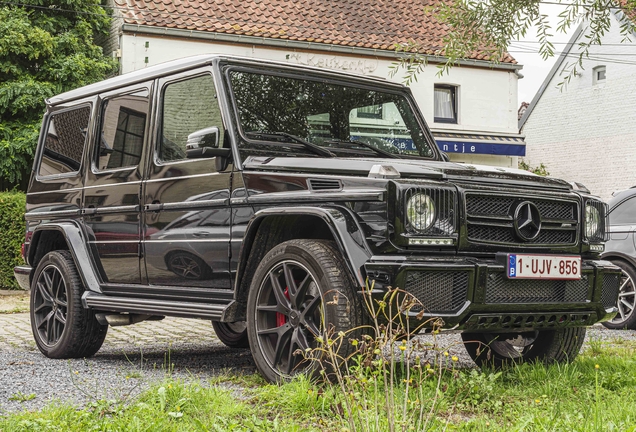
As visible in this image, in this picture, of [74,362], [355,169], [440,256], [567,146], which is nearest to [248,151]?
[355,169]

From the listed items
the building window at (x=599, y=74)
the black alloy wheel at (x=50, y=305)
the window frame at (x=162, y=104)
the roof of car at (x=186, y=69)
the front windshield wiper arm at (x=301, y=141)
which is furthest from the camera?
the building window at (x=599, y=74)

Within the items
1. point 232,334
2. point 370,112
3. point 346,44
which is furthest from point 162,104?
point 346,44

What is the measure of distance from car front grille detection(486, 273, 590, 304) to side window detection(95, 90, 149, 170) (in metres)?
3.00

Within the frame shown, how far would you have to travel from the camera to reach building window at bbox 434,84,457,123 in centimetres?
2566

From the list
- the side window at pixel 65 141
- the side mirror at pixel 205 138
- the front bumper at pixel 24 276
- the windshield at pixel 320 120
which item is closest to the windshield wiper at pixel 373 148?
the windshield at pixel 320 120

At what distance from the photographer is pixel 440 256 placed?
4.86 meters

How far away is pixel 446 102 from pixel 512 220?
2108cm

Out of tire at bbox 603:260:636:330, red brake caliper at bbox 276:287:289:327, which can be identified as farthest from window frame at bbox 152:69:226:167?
tire at bbox 603:260:636:330

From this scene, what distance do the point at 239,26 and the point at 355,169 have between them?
1743cm

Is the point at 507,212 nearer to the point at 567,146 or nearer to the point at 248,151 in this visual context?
the point at 248,151

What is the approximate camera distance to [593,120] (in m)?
30.2

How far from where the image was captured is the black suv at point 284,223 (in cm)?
480

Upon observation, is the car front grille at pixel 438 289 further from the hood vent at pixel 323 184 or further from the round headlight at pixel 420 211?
the hood vent at pixel 323 184

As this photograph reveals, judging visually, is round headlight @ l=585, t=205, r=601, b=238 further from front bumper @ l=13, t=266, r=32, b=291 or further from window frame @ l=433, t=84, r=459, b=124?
window frame @ l=433, t=84, r=459, b=124
